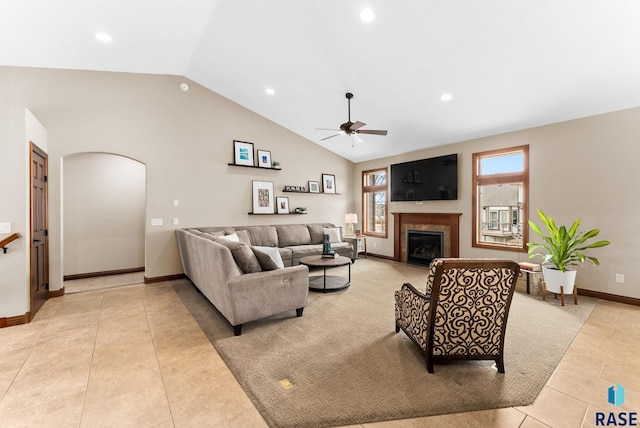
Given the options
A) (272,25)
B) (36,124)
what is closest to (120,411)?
(36,124)

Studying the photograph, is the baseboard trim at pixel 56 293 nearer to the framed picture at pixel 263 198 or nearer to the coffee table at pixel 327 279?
the framed picture at pixel 263 198

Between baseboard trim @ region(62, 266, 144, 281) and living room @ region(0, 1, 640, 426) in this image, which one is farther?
baseboard trim @ region(62, 266, 144, 281)

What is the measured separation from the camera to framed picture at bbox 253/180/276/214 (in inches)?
240

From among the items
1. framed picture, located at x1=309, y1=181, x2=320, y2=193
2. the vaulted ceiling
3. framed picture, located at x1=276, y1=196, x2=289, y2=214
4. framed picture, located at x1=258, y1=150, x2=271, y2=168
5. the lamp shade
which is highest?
the vaulted ceiling

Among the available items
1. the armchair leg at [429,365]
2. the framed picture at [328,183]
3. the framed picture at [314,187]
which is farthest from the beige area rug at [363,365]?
the framed picture at [328,183]

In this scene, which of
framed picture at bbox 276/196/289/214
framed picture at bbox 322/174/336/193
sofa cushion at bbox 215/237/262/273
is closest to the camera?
sofa cushion at bbox 215/237/262/273

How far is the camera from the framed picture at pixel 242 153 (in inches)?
228

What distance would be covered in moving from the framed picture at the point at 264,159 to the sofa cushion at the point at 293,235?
1.44m

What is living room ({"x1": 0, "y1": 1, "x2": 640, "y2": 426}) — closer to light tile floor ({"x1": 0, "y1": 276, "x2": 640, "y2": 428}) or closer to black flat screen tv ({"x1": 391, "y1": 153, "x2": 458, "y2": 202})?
black flat screen tv ({"x1": 391, "y1": 153, "x2": 458, "y2": 202})

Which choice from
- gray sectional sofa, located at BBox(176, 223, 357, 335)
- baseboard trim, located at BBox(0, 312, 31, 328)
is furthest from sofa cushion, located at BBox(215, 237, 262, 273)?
baseboard trim, located at BBox(0, 312, 31, 328)

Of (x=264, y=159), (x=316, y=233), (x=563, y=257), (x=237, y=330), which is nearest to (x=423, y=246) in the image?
(x=316, y=233)

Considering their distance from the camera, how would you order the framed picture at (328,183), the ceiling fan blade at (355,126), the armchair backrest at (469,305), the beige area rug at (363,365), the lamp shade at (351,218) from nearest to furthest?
the beige area rug at (363,365), the armchair backrest at (469,305), the ceiling fan blade at (355,126), the framed picture at (328,183), the lamp shade at (351,218)

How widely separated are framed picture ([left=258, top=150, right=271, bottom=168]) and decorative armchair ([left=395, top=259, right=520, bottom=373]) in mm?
4745

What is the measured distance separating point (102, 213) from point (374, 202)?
626 cm
